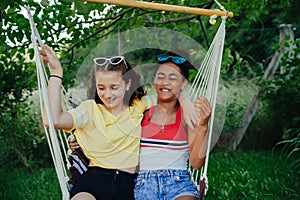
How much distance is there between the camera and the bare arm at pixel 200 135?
1.86m

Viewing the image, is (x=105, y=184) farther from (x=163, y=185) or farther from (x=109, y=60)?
(x=109, y=60)

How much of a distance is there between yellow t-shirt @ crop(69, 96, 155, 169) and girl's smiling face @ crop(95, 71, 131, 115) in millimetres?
35

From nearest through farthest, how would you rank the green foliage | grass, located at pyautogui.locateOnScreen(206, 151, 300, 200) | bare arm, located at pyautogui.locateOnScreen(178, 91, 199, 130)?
bare arm, located at pyautogui.locateOnScreen(178, 91, 199, 130)
grass, located at pyautogui.locateOnScreen(206, 151, 300, 200)
the green foliage

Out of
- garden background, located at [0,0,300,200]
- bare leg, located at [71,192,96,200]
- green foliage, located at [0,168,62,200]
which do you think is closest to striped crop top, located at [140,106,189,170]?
bare leg, located at [71,192,96,200]

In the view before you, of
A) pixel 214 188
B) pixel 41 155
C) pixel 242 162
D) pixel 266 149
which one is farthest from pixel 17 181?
pixel 266 149

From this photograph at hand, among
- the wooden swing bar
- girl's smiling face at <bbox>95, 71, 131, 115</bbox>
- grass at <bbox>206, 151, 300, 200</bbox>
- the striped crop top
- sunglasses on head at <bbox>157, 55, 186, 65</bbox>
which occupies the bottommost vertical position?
grass at <bbox>206, 151, 300, 200</bbox>

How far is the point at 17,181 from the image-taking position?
3.60m

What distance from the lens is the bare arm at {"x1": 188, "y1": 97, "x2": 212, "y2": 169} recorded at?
6.09 feet

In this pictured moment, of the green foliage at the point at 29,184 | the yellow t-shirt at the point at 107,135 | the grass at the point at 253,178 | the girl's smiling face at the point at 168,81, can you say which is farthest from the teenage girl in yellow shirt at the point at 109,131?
the green foliage at the point at 29,184

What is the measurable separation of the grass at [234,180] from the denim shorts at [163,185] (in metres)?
1.03

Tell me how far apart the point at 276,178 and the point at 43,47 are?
1.94 metres

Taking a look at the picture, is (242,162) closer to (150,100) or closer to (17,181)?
(17,181)

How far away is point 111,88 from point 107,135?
19cm

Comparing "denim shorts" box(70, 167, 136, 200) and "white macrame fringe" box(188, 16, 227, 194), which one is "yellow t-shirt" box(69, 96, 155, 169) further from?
"white macrame fringe" box(188, 16, 227, 194)
